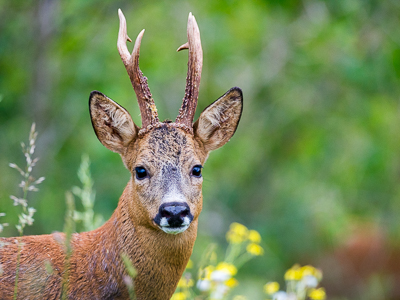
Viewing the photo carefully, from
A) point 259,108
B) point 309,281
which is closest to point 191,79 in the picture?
point 309,281

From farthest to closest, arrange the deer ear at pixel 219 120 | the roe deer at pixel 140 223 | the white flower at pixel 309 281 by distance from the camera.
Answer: the white flower at pixel 309 281, the deer ear at pixel 219 120, the roe deer at pixel 140 223

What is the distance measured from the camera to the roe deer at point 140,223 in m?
3.35

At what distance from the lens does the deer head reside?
3.41 meters

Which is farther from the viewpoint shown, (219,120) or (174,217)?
(219,120)

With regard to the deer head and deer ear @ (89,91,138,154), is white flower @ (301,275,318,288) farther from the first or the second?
deer ear @ (89,91,138,154)

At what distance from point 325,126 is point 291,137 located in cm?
91

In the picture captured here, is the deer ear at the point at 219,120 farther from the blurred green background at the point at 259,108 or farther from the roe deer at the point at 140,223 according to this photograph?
the blurred green background at the point at 259,108

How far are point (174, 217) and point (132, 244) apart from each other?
0.46m

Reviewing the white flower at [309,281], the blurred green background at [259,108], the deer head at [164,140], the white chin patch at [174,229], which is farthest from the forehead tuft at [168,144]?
the blurred green background at [259,108]

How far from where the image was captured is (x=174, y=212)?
3.19 m

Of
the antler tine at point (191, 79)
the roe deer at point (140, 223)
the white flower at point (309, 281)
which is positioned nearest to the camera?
the roe deer at point (140, 223)

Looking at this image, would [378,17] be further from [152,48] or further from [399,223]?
[399,223]

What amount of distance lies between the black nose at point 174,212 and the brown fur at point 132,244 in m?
0.12

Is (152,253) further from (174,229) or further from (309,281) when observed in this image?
(309,281)
